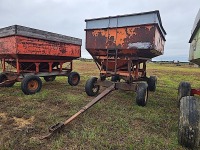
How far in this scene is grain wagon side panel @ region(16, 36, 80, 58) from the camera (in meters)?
6.66

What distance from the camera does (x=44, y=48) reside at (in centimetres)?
756

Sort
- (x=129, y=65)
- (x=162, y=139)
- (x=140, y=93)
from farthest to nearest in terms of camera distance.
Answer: (x=129, y=65)
(x=140, y=93)
(x=162, y=139)

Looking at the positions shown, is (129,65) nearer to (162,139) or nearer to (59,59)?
(162,139)

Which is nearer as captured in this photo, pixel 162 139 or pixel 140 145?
pixel 140 145

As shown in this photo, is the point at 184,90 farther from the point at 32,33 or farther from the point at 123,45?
the point at 32,33

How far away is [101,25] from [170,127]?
4076 millimetres

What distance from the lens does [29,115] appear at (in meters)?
4.35

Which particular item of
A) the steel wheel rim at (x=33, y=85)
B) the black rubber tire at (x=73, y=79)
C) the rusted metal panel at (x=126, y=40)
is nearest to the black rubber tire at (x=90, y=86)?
the rusted metal panel at (x=126, y=40)

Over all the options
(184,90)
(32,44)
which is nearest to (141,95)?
(184,90)

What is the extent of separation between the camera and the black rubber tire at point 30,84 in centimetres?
629

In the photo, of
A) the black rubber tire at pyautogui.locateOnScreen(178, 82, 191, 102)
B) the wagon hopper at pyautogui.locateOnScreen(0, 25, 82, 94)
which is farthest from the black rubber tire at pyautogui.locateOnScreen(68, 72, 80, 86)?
the black rubber tire at pyautogui.locateOnScreen(178, 82, 191, 102)

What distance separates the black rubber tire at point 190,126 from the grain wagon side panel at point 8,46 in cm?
588

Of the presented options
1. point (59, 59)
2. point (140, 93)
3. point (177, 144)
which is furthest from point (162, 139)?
point (59, 59)

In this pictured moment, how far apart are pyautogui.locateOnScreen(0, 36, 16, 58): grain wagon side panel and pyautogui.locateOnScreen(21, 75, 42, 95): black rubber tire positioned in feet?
3.63
